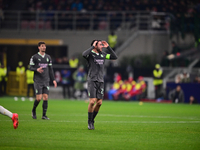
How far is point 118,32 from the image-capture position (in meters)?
33.5

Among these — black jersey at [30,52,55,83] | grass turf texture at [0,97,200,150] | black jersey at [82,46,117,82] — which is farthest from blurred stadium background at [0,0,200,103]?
black jersey at [82,46,117,82]

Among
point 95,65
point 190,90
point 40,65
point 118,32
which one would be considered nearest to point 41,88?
point 40,65

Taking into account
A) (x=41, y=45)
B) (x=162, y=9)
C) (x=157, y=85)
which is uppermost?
(x=162, y=9)

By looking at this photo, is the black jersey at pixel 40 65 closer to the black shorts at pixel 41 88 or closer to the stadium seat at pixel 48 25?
the black shorts at pixel 41 88

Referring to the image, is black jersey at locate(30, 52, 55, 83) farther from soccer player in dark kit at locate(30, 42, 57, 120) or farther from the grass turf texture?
the grass turf texture

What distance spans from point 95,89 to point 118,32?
75.5ft

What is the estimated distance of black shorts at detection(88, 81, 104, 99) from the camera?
10.7 meters

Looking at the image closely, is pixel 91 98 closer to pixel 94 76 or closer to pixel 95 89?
pixel 95 89

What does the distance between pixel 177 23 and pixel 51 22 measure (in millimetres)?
10529

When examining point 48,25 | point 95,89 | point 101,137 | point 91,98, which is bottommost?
point 101,137

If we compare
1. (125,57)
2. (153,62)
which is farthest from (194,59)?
(125,57)

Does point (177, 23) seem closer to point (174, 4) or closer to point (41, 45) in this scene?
point (174, 4)

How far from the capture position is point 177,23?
103 feet

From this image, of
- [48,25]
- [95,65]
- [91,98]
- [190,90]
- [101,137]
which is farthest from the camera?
[48,25]
